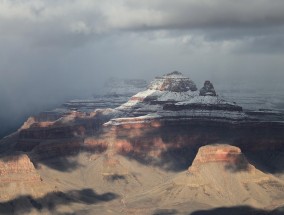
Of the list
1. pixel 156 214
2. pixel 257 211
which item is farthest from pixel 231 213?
pixel 156 214

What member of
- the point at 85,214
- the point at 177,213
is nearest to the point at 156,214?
the point at 177,213

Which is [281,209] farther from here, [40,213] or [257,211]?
[40,213]

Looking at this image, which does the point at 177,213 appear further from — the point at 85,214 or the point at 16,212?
the point at 16,212

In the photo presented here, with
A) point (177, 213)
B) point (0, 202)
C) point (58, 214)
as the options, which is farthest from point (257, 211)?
point (0, 202)

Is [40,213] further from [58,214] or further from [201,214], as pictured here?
[201,214]

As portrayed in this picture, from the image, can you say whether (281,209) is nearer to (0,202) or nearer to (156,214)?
(156,214)
